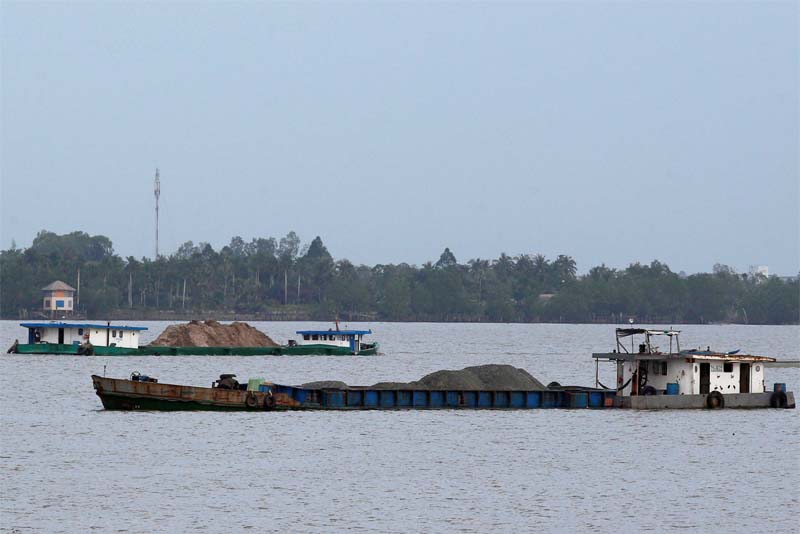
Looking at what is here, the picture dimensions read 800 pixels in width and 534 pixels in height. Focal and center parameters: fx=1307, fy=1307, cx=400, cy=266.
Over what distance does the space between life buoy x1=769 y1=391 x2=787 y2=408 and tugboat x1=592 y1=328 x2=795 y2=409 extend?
0.29ft

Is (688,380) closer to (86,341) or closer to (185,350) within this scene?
(86,341)

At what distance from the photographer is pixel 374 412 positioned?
76.8 meters

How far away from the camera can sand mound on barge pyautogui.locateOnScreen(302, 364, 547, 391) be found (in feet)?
244

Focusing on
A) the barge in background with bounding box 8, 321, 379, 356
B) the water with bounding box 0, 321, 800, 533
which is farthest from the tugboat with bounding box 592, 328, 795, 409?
the barge in background with bounding box 8, 321, 379, 356

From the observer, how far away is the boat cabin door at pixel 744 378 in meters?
72.4

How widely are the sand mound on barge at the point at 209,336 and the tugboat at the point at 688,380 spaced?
78235mm

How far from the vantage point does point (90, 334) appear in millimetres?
A: 123625

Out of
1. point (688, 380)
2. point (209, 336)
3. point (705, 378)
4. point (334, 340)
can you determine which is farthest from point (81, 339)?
point (705, 378)

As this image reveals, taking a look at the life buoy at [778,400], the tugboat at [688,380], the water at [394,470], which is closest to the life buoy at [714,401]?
the tugboat at [688,380]

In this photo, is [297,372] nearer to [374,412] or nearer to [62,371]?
[62,371]

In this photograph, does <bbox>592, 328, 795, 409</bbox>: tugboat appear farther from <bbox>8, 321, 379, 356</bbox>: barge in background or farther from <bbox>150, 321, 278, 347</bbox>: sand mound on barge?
<bbox>150, 321, 278, 347</bbox>: sand mound on barge

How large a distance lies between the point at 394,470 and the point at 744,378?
26.2 meters

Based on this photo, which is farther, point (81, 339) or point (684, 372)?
point (81, 339)

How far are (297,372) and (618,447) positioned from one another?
195ft
